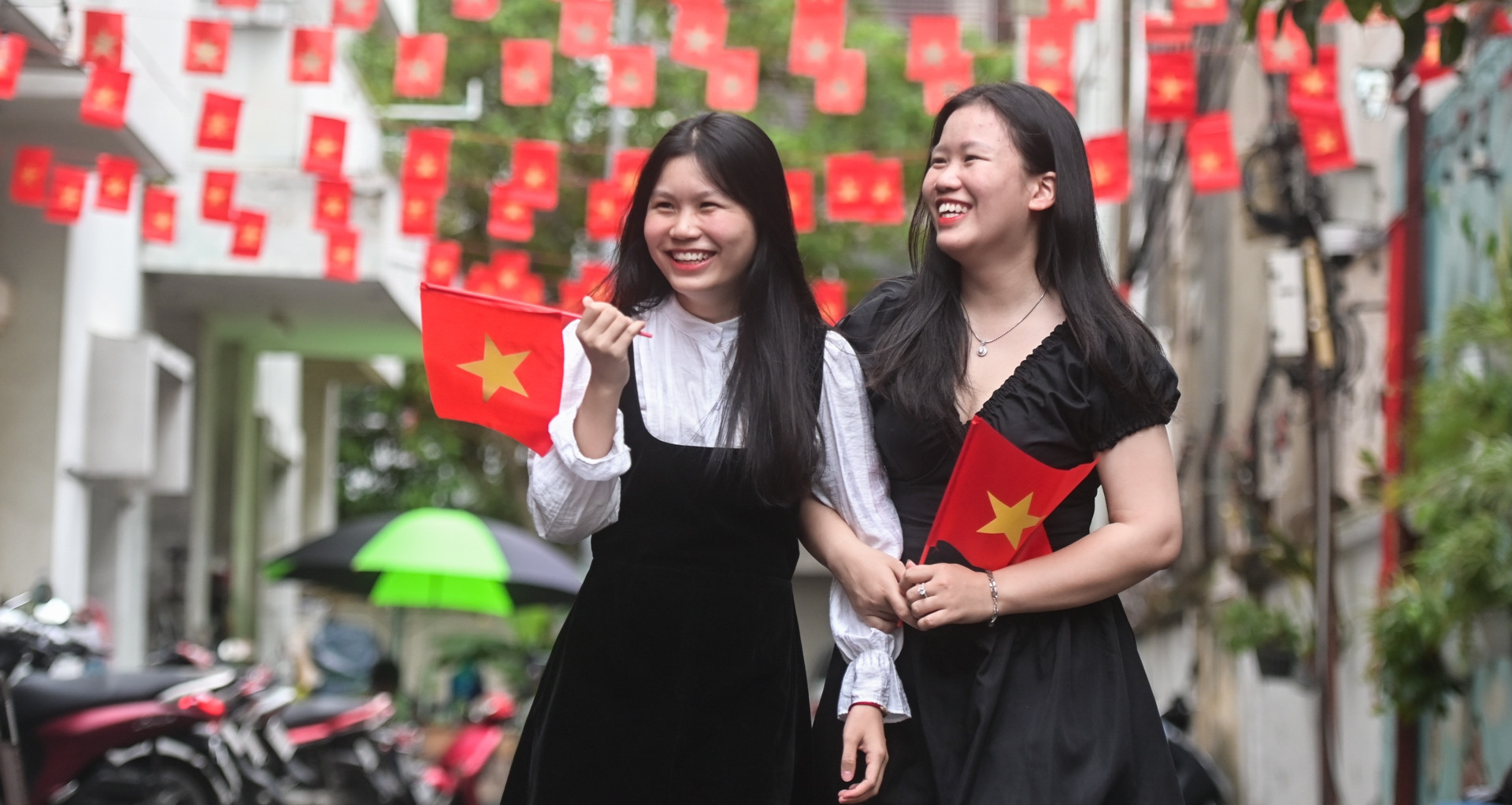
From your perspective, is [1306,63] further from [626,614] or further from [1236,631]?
[626,614]

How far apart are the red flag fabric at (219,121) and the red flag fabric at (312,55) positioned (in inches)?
18.3

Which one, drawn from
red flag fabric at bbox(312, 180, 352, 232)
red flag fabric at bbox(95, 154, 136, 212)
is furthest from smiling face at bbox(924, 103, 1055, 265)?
red flag fabric at bbox(312, 180, 352, 232)

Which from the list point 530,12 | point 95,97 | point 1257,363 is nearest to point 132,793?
point 95,97

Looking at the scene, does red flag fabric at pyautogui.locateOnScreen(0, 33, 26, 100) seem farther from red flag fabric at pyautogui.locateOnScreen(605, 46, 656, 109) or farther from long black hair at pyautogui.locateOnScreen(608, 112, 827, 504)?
long black hair at pyautogui.locateOnScreen(608, 112, 827, 504)

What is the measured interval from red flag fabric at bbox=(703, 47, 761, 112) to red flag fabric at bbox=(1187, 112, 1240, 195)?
2556 mm

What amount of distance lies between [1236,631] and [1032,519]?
732cm

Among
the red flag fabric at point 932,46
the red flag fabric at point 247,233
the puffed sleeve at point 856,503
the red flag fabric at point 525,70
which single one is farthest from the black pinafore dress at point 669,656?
the red flag fabric at point 247,233

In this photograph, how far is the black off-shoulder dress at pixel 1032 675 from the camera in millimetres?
2908

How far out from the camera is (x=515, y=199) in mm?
12336

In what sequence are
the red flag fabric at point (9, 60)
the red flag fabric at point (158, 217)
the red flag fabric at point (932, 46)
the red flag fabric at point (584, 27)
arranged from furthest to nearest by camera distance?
the red flag fabric at point (158, 217) < the red flag fabric at point (932, 46) < the red flag fabric at point (584, 27) < the red flag fabric at point (9, 60)

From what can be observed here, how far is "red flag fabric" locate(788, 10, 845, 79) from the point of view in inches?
413

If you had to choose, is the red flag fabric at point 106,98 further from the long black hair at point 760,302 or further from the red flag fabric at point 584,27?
the long black hair at point 760,302

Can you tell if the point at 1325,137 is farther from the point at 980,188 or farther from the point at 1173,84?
the point at 980,188

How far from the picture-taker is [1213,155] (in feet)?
33.6
